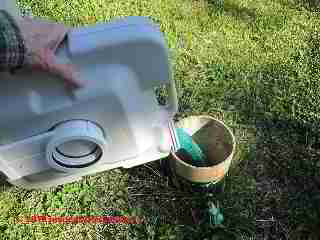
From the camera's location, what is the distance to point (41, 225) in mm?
2084

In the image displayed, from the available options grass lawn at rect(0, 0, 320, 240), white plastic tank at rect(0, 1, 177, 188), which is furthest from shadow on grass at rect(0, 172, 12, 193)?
white plastic tank at rect(0, 1, 177, 188)

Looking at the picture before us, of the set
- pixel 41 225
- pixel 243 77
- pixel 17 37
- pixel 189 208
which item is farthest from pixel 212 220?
pixel 17 37

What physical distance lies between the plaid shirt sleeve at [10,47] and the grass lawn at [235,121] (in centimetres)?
95

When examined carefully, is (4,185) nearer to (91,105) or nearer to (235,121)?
(91,105)

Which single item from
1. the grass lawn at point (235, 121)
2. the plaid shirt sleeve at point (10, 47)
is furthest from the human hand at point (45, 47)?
the grass lawn at point (235, 121)

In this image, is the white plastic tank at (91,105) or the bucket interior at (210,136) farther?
the bucket interior at (210,136)

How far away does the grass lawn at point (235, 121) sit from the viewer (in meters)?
2.07

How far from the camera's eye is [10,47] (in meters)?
1.36

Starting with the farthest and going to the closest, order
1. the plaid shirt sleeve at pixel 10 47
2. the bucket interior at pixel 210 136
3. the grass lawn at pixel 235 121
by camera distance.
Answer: the bucket interior at pixel 210 136
the grass lawn at pixel 235 121
the plaid shirt sleeve at pixel 10 47

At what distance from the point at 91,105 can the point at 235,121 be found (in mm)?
1126

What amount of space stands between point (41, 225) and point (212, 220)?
Answer: 760 millimetres

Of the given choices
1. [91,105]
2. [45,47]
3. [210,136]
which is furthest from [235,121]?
[45,47]

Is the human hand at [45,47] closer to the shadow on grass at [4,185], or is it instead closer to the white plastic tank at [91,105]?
the white plastic tank at [91,105]

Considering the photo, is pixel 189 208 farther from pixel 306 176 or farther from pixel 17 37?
pixel 17 37
